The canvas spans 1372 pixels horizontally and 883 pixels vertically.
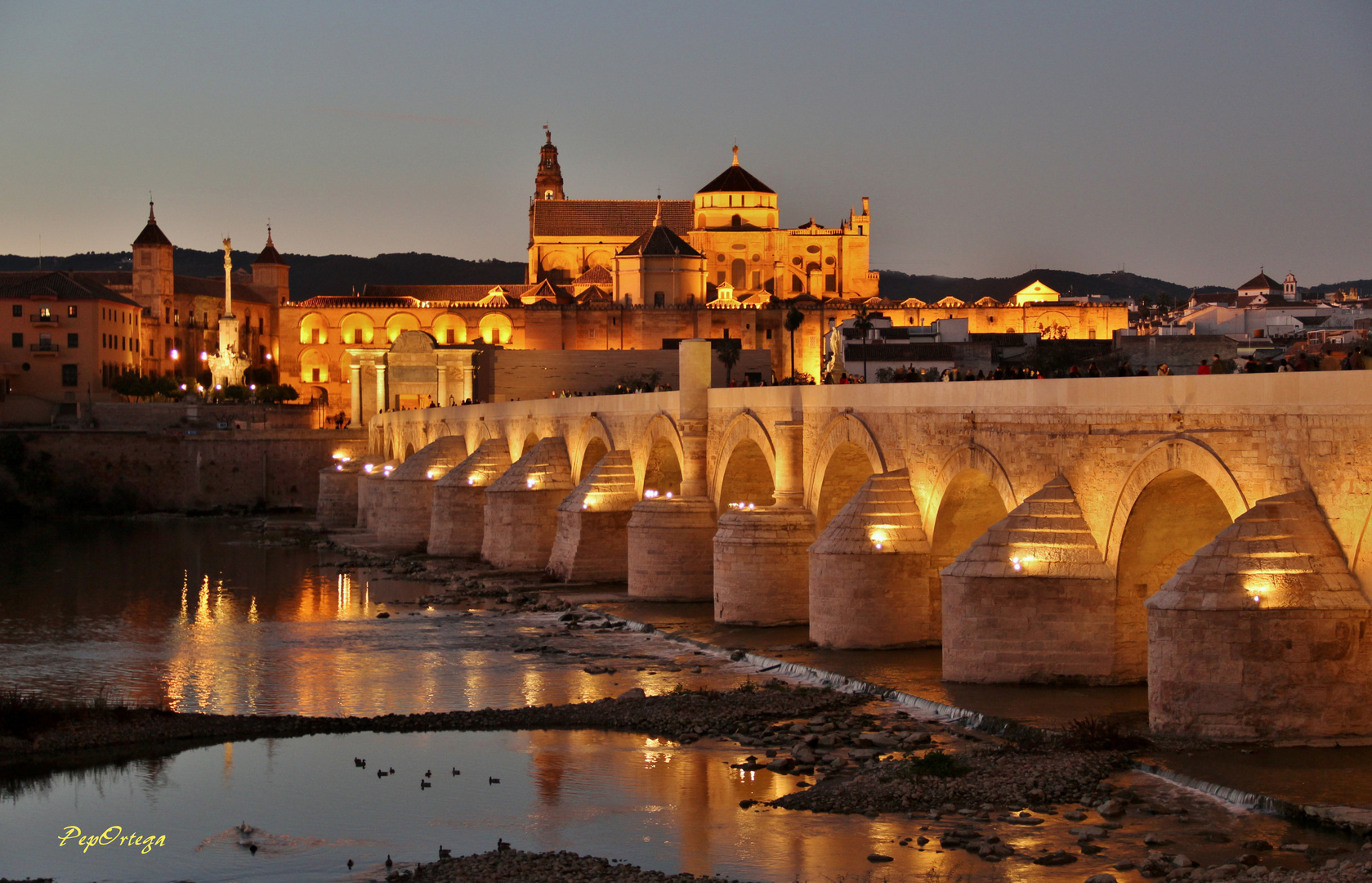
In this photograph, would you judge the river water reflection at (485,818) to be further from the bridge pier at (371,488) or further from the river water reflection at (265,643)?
the bridge pier at (371,488)

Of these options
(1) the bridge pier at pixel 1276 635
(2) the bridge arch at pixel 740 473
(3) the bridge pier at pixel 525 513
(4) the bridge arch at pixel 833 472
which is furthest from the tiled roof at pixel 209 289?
(1) the bridge pier at pixel 1276 635

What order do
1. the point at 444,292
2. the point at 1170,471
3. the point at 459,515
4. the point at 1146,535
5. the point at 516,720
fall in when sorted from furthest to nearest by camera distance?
the point at 444,292 → the point at 459,515 → the point at 516,720 → the point at 1146,535 → the point at 1170,471

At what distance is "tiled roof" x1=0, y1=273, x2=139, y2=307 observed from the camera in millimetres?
73188

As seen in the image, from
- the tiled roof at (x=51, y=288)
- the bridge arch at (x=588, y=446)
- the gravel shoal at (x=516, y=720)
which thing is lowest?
the gravel shoal at (x=516, y=720)

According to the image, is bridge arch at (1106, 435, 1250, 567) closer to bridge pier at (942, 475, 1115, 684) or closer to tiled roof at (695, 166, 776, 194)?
bridge pier at (942, 475, 1115, 684)

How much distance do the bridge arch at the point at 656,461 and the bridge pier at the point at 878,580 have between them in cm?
948

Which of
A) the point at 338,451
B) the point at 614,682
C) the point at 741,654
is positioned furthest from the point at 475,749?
the point at 338,451

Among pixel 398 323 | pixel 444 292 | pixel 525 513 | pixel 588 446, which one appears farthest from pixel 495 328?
pixel 525 513

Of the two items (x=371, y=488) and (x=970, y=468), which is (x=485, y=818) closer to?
(x=970, y=468)

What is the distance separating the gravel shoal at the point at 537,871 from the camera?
446 inches

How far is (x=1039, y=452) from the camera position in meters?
17.5

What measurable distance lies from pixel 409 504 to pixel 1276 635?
31.5 metres

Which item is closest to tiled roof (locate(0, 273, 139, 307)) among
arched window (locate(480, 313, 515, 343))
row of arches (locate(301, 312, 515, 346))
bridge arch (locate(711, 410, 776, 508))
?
row of arches (locate(301, 312, 515, 346))

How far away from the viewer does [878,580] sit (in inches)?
775
